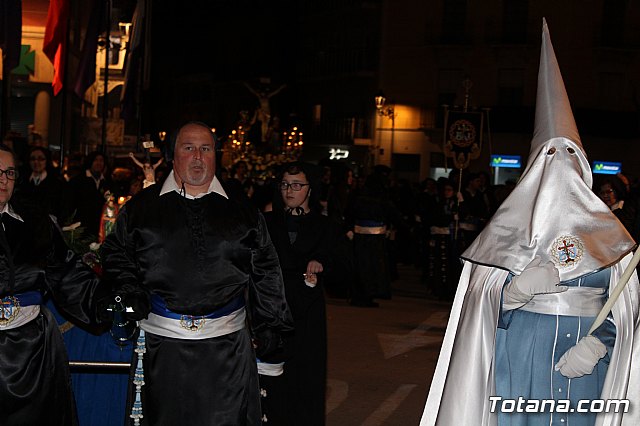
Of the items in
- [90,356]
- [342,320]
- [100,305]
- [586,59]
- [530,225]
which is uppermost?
[586,59]

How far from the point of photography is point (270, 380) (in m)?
7.15

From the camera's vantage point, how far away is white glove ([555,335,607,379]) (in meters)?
5.02

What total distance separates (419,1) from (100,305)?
41184 mm

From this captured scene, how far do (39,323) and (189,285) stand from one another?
810mm

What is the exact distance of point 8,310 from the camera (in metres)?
5.44

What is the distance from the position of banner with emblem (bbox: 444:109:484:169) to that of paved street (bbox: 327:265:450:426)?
3221 millimetres

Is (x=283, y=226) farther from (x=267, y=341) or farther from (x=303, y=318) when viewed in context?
(x=267, y=341)

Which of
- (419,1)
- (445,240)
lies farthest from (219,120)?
(445,240)

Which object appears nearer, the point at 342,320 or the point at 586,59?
the point at 342,320

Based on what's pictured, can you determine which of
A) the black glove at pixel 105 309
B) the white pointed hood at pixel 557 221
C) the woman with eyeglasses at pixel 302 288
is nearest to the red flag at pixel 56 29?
the woman with eyeglasses at pixel 302 288

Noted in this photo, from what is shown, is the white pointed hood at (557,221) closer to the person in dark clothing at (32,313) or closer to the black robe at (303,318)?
the black robe at (303,318)

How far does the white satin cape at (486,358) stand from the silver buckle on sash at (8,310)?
2186mm

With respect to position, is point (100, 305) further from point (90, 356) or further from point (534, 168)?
point (534, 168)

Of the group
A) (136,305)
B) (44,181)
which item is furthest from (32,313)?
(44,181)
